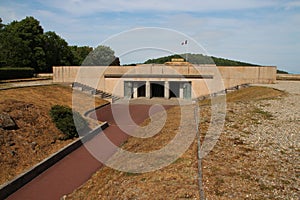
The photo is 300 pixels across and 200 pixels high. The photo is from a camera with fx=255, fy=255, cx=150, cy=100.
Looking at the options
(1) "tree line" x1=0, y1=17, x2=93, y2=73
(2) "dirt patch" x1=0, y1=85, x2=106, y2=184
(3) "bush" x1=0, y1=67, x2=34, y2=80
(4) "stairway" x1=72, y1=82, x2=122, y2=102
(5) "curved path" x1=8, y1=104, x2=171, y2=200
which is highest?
(1) "tree line" x1=0, y1=17, x2=93, y2=73

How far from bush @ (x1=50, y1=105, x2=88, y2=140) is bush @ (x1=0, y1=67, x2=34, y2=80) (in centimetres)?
2010

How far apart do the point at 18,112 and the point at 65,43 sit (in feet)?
158

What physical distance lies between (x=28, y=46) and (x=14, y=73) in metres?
11.8

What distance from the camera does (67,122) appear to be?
14.6 metres

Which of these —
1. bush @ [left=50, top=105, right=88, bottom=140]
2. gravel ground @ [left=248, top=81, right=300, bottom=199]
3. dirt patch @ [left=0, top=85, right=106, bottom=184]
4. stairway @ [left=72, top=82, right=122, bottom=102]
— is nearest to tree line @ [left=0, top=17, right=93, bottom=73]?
stairway @ [left=72, top=82, right=122, bottom=102]

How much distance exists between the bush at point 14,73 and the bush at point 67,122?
20.1m

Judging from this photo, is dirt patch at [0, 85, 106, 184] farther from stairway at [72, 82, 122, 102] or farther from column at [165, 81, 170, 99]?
column at [165, 81, 170, 99]

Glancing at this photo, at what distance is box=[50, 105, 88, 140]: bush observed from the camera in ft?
46.7

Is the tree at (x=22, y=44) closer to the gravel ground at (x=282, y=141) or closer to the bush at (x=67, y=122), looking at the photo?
the bush at (x=67, y=122)

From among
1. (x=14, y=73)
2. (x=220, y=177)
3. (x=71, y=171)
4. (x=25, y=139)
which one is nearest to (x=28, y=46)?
(x=14, y=73)

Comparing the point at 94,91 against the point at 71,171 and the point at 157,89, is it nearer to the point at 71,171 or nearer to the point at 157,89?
the point at 157,89

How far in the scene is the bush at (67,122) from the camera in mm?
14225

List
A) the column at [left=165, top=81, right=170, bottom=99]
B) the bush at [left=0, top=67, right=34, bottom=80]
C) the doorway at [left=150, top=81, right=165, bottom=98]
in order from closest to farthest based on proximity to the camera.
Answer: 1. the column at [left=165, top=81, right=170, bottom=99]
2. the bush at [left=0, top=67, right=34, bottom=80]
3. the doorway at [left=150, top=81, right=165, bottom=98]

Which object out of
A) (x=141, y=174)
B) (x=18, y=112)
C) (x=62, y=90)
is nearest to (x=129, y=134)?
(x=18, y=112)
